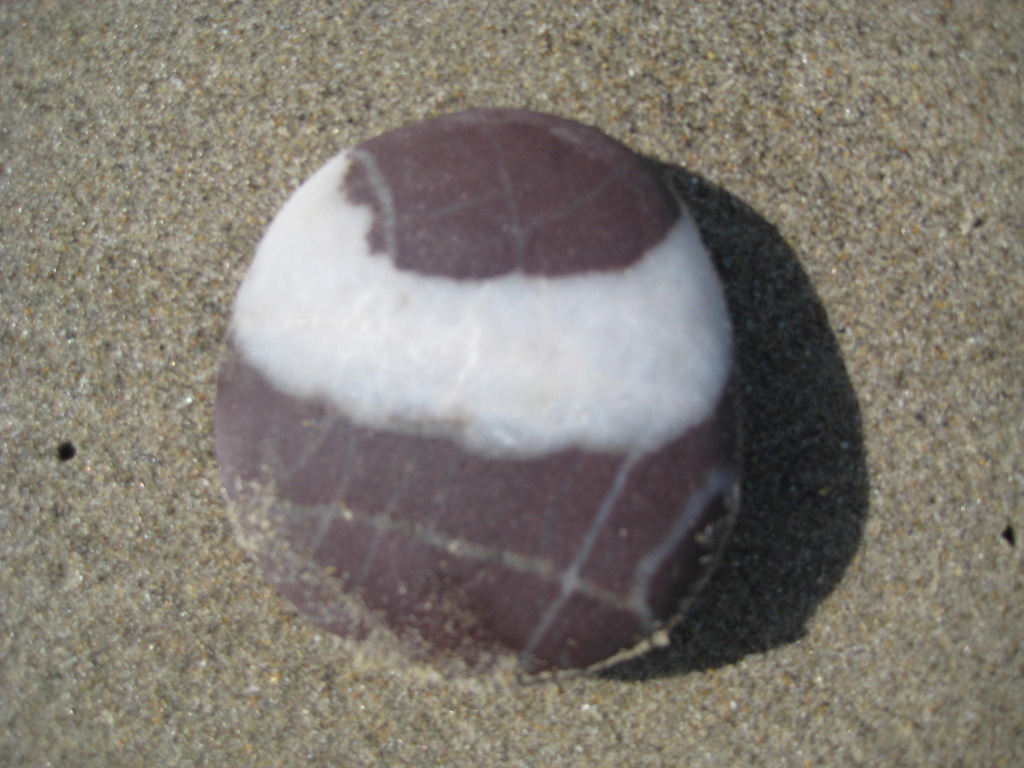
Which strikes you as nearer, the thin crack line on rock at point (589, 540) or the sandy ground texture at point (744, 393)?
the thin crack line on rock at point (589, 540)

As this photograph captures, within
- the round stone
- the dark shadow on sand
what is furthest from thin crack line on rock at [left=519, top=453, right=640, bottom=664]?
the dark shadow on sand

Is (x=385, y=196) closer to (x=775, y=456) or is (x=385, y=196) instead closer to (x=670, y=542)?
(x=670, y=542)

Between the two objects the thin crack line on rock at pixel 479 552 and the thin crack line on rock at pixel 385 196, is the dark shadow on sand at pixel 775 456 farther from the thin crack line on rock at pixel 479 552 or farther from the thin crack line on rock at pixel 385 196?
the thin crack line on rock at pixel 385 196

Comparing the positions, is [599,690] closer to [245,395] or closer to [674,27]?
[245,395]

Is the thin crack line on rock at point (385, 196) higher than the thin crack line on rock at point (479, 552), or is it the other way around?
the thin crack line on rock at point (385, 196)

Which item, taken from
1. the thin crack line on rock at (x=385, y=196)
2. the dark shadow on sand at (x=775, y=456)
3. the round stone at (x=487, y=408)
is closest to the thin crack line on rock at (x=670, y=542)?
the round stone at (x=487, y=408)

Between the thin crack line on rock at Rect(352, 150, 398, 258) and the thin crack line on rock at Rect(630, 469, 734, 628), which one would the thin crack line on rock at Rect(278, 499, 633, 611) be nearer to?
the thin crack line on rock at Rect(630, 469, 734, 628)
